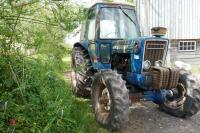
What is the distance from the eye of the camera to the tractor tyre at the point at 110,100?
18.2 feet

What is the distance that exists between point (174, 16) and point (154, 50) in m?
10.00

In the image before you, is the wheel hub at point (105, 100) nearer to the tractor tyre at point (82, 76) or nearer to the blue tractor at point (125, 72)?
the blue tractor at point (125, 72)

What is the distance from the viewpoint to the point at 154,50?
631cm

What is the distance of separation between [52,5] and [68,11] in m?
0.20

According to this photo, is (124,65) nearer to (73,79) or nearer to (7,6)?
(73,79)

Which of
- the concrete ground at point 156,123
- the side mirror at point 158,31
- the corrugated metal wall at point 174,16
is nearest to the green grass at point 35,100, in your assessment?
the concrete ground at point 156,123

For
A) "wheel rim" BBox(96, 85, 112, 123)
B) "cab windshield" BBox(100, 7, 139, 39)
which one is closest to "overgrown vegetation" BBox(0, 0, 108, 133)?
"wheel rim" BBox(96, 85, 112, 123)

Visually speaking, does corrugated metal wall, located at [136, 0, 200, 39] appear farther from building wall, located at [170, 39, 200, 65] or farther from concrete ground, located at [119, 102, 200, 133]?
concrete ground, located at [119, 102, 200, 133]

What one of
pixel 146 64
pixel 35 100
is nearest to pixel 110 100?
pixel 146 64

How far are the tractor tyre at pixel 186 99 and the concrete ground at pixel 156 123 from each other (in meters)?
0.15

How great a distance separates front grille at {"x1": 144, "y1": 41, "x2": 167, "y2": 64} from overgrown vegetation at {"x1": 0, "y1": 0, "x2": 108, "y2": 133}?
186cm

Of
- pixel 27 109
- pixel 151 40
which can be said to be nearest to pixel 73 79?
pixel 151 40

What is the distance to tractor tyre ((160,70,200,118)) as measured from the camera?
643 centimetres

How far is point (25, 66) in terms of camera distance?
4.71 meters
